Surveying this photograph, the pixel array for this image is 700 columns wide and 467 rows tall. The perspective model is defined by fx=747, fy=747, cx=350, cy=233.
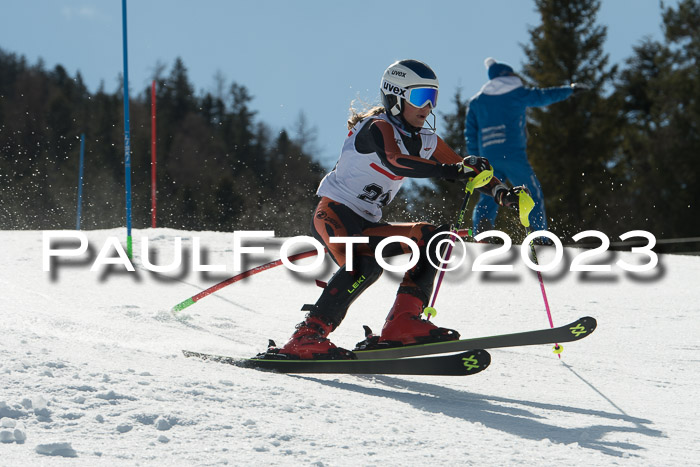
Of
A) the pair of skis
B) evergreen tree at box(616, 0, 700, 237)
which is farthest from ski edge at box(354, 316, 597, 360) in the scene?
evergreen tree at box(616, 0, 700, 237)

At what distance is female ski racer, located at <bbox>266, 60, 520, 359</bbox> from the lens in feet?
12.2

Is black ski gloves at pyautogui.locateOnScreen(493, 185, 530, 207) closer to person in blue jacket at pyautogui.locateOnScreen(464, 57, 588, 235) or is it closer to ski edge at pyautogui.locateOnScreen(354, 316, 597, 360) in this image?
ski edge at pyautogui.locateOnScreen(354, 316, 597, 360)

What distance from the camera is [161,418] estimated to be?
247cm

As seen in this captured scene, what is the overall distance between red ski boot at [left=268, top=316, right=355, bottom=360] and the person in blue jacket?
436cm

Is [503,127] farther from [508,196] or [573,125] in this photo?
[573,125]

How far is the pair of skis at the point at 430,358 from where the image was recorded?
3.37 metres

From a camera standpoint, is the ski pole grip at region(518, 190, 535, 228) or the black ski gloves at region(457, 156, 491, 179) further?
the ski pole grip at region(518, 190, 535, 228)

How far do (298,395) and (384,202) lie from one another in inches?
55.9

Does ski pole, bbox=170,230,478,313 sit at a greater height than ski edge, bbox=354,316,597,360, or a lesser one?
greater

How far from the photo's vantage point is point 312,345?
3.75 meters

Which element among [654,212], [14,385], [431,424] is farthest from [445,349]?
[654,212]

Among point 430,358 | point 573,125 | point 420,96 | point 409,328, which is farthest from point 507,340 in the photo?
point 573,125

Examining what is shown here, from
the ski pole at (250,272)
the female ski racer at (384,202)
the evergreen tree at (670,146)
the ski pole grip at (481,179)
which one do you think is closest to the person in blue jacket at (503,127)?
the ski pole at (250,272)

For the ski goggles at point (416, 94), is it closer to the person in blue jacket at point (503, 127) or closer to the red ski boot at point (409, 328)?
the red ski boot at point (409, 328)
